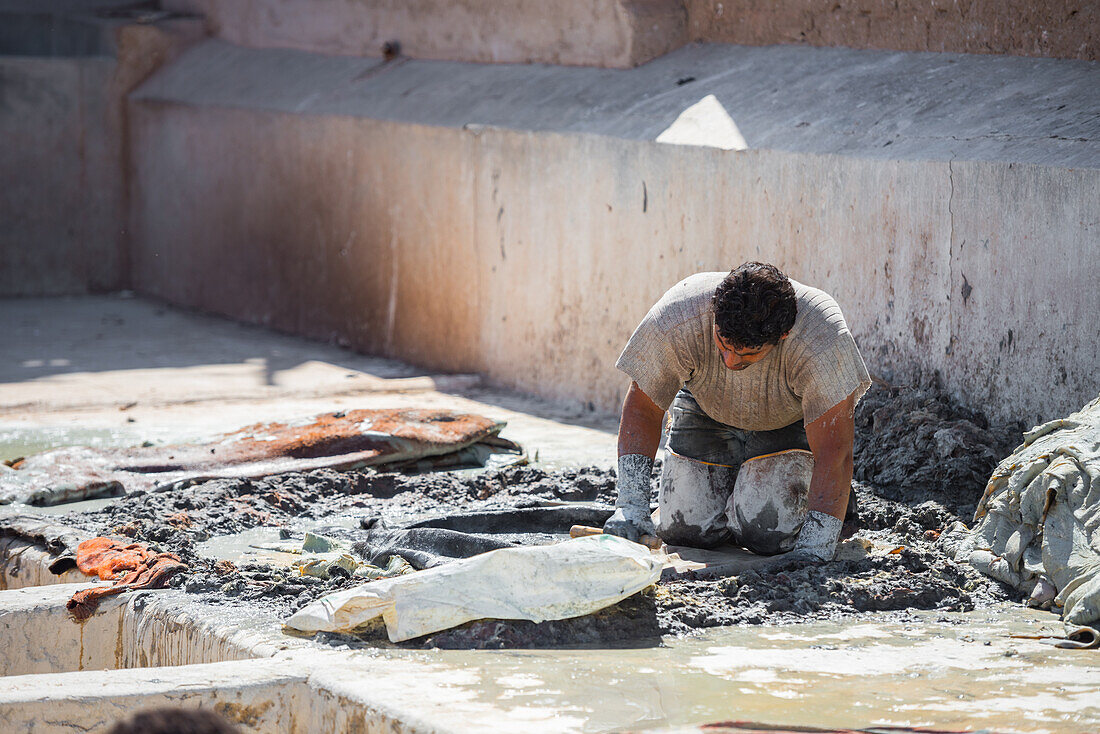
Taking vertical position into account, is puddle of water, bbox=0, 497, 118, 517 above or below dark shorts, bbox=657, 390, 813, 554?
below

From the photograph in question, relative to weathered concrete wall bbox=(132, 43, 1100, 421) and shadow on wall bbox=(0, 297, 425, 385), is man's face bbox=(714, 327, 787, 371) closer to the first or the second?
weathered concrete wall bbox=(132, 43, 1100, 421)

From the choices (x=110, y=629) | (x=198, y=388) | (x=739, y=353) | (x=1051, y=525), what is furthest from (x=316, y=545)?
(x=198, y=388)

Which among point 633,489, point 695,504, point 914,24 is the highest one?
point 914,24

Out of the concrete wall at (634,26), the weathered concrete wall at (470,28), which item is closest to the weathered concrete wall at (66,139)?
the weathered concrete wall at (470,28)

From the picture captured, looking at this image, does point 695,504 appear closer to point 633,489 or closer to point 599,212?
point 633,489

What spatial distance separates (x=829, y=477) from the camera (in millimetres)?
4371

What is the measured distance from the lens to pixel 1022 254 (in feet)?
17.3

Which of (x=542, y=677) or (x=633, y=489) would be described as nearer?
(x=542, y=677)

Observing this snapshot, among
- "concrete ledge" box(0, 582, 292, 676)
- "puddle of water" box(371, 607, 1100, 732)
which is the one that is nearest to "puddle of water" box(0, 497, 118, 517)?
"concrete ledge" box(0, 582, 292, 676)

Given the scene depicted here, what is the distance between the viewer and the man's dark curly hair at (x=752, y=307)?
4.23 metres

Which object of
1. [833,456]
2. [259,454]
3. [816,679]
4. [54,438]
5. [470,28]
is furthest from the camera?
[470,28]

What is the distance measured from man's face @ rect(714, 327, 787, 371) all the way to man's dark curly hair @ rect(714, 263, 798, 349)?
0.02 m

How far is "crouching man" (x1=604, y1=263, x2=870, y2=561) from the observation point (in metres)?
4.33

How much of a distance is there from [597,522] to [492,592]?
4.63 ft
